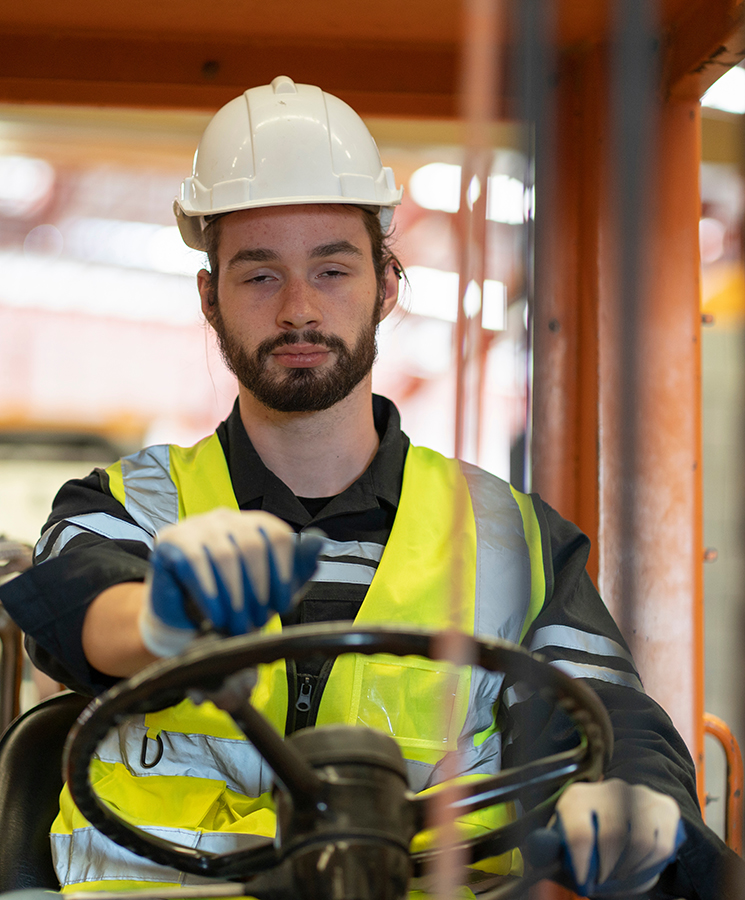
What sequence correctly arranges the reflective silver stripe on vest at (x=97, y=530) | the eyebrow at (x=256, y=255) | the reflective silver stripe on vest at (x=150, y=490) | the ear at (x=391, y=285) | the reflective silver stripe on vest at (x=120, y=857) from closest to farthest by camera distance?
the reflective silver stripe on vest at (x=120, y=857) < the reflective silver stripe on vest at (x=97, y=530) < the reflective silver stripe on vest at (x=150, y=490) < the eyebrow at (x=256, y=255) < the ear at (x=391, y=285)

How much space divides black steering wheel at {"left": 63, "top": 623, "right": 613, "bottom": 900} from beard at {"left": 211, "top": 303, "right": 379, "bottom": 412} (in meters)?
0.87

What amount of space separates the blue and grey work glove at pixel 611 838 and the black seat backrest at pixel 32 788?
2.42 feet

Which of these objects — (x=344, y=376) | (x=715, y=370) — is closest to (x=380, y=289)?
(x=344, y=376)

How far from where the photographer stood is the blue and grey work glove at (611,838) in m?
0.98

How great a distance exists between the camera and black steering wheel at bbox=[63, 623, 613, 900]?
852 mm

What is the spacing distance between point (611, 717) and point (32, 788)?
78 cm

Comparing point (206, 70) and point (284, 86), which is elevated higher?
point (206, 70)

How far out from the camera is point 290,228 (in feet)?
5.80

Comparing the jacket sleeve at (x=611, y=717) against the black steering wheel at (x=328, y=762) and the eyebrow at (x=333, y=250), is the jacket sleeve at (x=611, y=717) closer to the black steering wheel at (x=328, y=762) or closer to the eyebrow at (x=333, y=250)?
the black steering wheel at (x=328, y=762)

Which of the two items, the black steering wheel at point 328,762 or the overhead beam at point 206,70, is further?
the overhead beam at point 206,70

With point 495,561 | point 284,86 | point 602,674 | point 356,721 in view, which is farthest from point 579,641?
point 284,86

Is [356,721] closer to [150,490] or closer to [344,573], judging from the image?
[344,573]

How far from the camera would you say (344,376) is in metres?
1.75

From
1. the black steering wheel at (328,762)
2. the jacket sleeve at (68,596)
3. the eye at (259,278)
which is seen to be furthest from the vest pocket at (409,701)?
the eye at (259,278)
